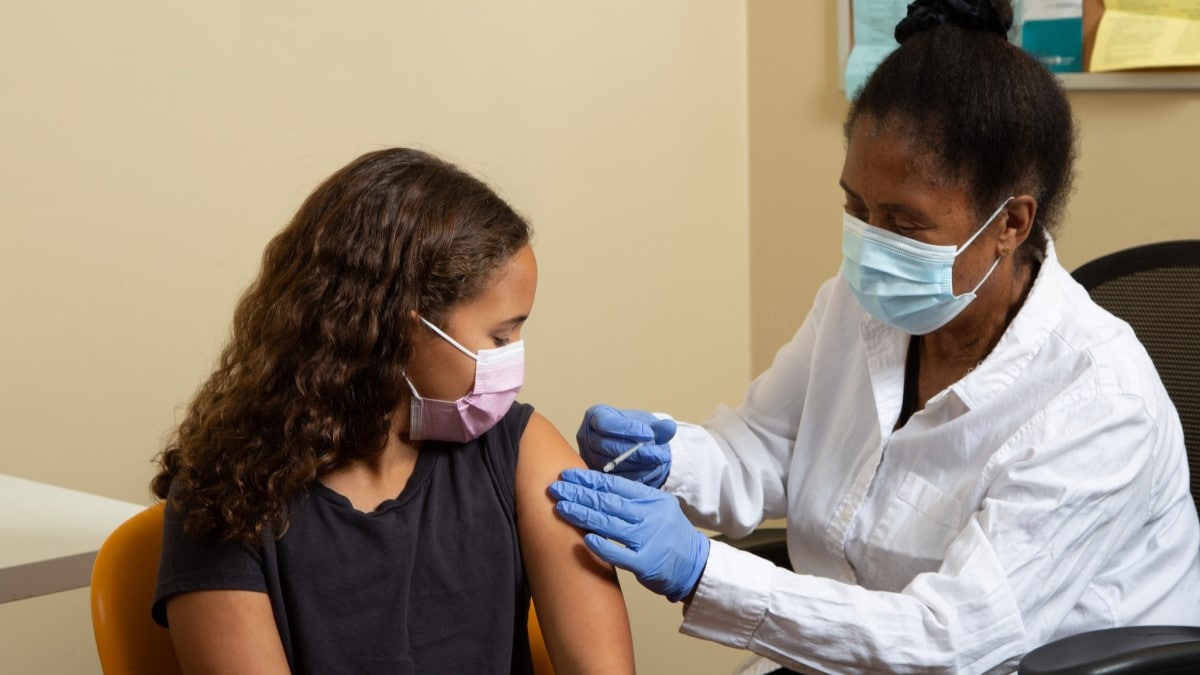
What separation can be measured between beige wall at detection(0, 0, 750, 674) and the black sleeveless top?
0.74 m

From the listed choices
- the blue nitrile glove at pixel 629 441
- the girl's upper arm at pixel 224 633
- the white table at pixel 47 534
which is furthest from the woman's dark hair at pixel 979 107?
the white table at pixel 47 534

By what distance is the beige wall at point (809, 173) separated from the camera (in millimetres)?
2199

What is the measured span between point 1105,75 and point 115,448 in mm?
1808

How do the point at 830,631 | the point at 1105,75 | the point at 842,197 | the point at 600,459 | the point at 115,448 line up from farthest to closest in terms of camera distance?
the point at 842,197
the point at 1105,75
the point at 115,448
the point at 600,459
the point at 830,631

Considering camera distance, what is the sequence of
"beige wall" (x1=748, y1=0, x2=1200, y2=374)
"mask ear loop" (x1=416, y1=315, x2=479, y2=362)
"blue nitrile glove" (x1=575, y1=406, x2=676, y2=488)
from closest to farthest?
1. "mask ear loop" (x1=416, y1=315, x2=479, y2=362)
2. "blue nitrile glove" (x1=575, y1=406, x2=676, y2=488)
3. "beige wall" (x1=748, y1=0, x2=1200, y2=374)

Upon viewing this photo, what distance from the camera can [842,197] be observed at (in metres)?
2.67

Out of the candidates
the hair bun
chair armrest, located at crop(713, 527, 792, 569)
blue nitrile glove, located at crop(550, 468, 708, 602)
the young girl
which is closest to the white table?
the young girl

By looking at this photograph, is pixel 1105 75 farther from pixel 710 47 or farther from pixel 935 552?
pixel 935 552

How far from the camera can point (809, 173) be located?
273cm

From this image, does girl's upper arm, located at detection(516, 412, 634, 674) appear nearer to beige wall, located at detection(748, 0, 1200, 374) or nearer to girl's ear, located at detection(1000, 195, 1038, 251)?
girl's ear, located at detection(1000, 195, 1038, 251)

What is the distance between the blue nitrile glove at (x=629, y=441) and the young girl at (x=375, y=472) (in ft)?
0.87

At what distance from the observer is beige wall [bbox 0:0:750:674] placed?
1852 millimetres

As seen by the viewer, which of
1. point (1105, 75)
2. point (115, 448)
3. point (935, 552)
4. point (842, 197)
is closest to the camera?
point (935, 552)

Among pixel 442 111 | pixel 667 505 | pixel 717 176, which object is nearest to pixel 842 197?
pixel 717 176
